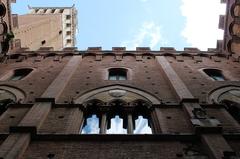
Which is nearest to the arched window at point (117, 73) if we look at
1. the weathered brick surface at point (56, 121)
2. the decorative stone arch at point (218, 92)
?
the decorative stone arch at point (218, 92)

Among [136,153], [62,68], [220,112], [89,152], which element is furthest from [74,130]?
[62,68]

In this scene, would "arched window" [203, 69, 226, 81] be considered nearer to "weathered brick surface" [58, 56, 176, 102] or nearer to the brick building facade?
the brick building facade

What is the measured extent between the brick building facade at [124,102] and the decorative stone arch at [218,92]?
0.04 meters

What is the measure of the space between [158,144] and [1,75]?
9479 millimetres

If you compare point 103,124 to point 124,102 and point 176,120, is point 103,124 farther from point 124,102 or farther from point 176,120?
point 176,120

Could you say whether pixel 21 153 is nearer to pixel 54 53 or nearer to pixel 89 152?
pixel 89 152

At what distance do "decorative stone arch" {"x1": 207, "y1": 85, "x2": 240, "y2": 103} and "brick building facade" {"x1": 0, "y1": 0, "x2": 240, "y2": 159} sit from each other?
0.12ft

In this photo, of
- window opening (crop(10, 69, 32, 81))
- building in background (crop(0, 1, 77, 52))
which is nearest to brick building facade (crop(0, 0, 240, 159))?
window opening (crop(10, 69, 32, 81))

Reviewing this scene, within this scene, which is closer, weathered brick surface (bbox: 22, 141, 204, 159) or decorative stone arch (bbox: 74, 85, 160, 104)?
weathered brick surface (bbox: 22, 141, 204, 159)

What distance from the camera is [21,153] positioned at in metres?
8.23

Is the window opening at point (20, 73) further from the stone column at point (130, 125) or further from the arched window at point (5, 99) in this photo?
the stone column at point (130, 125)

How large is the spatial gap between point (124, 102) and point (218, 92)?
148 inches

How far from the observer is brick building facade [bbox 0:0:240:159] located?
875 cm

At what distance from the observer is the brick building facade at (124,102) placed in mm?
8750
